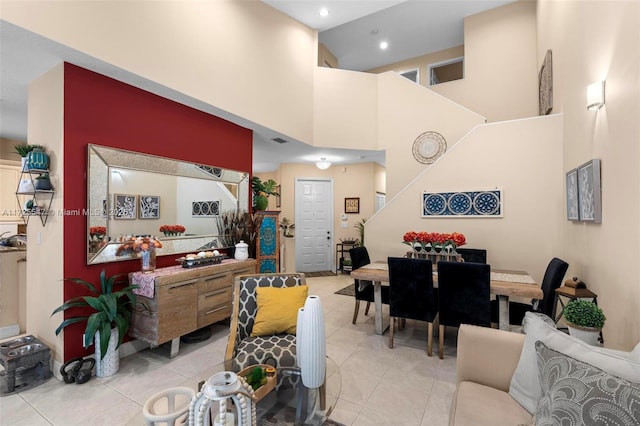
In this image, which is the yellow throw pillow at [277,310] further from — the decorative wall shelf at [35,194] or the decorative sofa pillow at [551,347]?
the decorative wall shelf at [35,194]

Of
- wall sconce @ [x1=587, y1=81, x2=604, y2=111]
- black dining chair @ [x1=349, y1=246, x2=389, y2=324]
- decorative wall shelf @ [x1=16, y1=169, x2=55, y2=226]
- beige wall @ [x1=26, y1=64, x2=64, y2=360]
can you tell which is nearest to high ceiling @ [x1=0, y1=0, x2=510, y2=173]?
beige wall @ [x1=26, y1=64, x2=64, y2=360]

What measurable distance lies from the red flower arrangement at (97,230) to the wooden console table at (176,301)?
49 cm

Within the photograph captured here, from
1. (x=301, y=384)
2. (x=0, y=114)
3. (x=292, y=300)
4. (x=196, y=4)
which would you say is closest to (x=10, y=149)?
(x=0, y=114)

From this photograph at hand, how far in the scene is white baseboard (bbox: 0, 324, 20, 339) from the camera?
3.33 metres

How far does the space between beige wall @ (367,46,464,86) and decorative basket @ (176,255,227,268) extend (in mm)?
6201

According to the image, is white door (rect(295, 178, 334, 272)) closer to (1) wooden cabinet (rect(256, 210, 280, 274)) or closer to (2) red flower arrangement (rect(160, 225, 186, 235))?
(1) wooden cabinet (rect(256, 210, 280, 274))

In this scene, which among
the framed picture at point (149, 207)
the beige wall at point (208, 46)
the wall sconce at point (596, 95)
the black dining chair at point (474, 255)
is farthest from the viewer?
the black dining chair at point (474, 255)

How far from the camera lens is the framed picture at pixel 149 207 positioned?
3084mm

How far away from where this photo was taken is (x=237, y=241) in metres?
4.14

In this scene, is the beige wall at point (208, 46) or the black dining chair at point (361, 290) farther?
the black dining chair at point (361, 290)

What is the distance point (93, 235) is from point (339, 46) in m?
6.43

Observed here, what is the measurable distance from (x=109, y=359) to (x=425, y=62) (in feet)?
25.8

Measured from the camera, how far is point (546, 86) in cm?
423

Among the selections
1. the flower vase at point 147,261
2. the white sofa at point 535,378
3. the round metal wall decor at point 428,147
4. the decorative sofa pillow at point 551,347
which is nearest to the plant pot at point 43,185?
the flower vase at point 147,261
